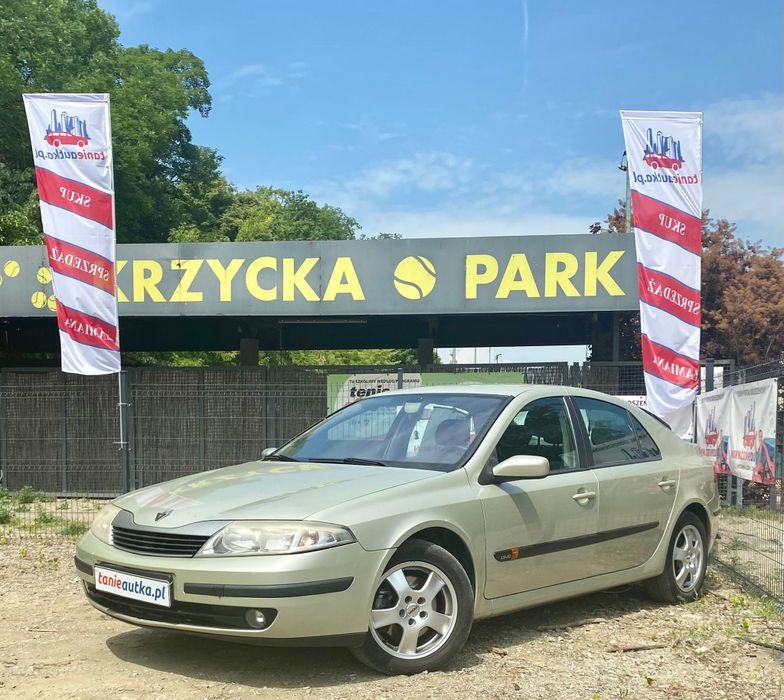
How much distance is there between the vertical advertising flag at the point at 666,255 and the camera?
9984 millimetres

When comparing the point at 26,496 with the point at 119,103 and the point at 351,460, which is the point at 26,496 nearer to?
the point at 351,460

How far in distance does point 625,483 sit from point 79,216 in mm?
7305

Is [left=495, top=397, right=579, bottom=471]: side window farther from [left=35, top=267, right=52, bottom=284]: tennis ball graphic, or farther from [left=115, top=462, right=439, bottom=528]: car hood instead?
[left=35, top=267, right=52, bottom=284]: tennis ball graphic

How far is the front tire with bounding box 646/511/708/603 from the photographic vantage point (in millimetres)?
5973

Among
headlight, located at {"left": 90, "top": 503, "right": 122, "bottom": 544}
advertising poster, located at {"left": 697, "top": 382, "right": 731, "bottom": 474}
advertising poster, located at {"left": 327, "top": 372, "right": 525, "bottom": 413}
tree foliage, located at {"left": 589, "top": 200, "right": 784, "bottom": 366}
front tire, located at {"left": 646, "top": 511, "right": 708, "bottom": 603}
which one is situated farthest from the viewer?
tree foliage, located at {"left": 589, "top": 200, "right": 784, "bottom": 366}

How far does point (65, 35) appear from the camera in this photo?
33688 millimetres

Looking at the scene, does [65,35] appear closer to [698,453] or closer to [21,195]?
[21,195]

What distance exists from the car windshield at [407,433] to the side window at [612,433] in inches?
29.7

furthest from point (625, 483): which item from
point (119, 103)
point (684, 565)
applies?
point (119, 103)

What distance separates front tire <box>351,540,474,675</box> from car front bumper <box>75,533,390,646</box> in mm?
127

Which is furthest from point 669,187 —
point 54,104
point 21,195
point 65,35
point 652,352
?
point 65,35

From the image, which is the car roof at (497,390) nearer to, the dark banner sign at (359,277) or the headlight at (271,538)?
the headlight at (271,538)

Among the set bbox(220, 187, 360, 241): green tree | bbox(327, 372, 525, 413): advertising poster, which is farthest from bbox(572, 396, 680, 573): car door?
bbox(220, 187, 360, 241): green tree

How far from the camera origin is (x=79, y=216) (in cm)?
1007
